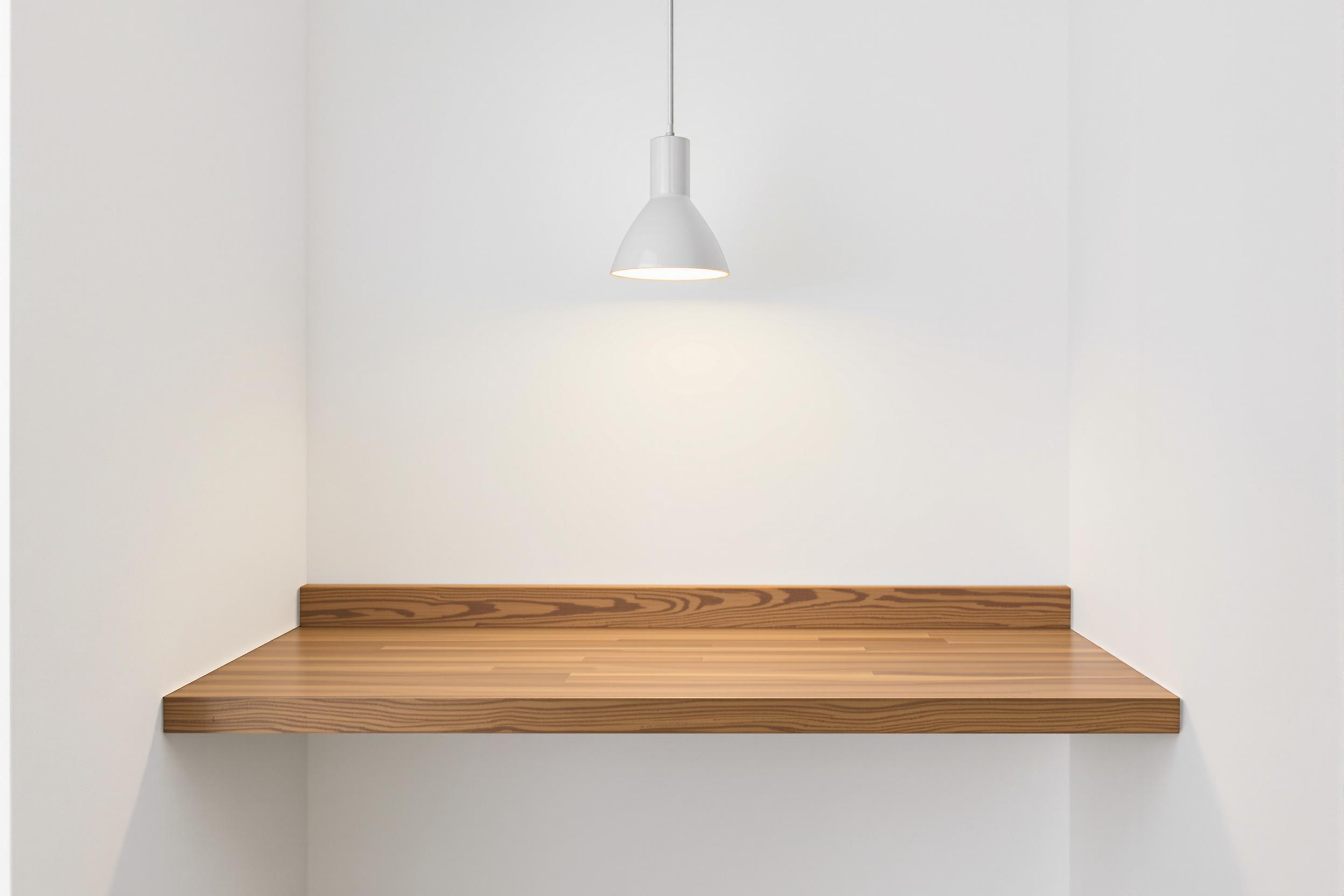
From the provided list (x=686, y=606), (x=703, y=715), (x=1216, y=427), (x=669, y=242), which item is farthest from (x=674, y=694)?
(x=1216, y=427)

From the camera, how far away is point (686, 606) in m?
1.62

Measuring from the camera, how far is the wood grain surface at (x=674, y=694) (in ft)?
3.78

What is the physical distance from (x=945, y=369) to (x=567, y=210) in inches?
29.3

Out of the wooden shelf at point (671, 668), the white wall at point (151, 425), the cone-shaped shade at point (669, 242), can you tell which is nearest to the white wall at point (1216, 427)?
the wooden shelf at point (671, 668)

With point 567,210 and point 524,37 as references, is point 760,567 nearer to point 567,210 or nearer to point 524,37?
point 567,210

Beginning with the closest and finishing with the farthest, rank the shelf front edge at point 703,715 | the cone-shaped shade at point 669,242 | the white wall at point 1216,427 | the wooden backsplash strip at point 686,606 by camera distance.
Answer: the white wall at point 1216,427, the shelf front edge at point 703,715, the cone-shaped shade at point 669,242, the wooden backsplash strip at point 686,606

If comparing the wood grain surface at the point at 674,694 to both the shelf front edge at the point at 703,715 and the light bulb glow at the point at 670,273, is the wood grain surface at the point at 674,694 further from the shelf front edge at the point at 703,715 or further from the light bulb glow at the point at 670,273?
the light bulb glow at the point at 670,273

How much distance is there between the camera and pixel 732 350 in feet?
5.36

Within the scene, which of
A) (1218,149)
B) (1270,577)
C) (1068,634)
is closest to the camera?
(1270,577)

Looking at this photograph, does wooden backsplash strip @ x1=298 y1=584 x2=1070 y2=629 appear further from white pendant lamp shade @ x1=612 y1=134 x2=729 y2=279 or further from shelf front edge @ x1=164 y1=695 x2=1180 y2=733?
white pendant lamp shade @ x1=612 y1=134 x2=729 y2=279

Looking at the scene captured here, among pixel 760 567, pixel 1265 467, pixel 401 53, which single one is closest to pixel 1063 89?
pixel 1265 467

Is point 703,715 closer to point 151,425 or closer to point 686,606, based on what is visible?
point 686,606

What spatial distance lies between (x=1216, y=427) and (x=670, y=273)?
2.71 ft

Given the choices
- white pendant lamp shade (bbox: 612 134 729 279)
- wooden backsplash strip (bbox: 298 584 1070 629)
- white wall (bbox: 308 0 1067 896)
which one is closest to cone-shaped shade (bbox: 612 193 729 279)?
white pendant lamp shade (bbox: 612 134 729 279)
